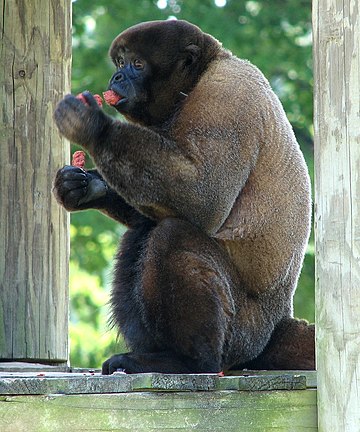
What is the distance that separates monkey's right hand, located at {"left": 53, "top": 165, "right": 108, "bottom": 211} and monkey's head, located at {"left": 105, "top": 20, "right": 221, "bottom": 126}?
16.4 inches

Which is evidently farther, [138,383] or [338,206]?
[138,383]

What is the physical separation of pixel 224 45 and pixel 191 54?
640 cm

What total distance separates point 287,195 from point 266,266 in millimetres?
406

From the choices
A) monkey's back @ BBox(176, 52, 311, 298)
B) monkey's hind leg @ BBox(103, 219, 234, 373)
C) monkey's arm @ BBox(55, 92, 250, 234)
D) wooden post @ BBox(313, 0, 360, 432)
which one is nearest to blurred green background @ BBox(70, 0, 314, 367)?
monkey's back @ BBox(176, 52, 311, 298)

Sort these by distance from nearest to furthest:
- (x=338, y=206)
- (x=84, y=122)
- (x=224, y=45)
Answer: (x=338, y=206) < (x=84, y=122) < (x=224, y=45)

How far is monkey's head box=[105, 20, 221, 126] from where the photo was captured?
18.1ft

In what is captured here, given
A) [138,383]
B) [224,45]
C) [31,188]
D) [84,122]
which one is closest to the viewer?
[138,383]

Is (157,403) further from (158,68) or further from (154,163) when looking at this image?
(158,68)

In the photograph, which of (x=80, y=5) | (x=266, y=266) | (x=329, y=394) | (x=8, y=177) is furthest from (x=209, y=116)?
(x=80, y=5)

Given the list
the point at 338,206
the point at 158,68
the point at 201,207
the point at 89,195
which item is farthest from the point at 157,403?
the point at 158,68

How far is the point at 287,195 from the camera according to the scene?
5273 millimetres

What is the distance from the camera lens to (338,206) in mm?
3828

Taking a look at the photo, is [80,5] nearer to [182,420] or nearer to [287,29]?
[287,29]

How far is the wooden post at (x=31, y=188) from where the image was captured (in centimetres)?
575
